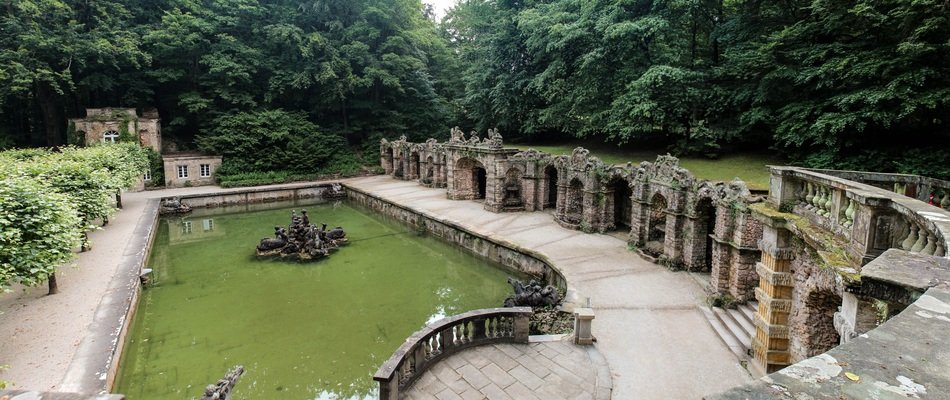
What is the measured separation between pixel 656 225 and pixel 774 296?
9.19m

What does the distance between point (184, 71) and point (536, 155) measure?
2681cm

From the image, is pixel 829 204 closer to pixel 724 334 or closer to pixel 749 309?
pixel 724 334

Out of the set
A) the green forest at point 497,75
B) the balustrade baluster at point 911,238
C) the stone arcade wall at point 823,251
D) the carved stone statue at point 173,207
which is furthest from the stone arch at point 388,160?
the balustrade baluster at point 911,238

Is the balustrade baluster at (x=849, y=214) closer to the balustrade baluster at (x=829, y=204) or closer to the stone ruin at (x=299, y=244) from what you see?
the balustrade baluster at (x=829, y=204)

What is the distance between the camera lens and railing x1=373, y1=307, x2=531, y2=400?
6.70 m

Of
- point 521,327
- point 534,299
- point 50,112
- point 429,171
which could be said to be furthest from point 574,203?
point 50,112

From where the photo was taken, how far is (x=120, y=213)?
827 inches

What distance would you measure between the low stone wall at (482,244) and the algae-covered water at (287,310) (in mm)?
491

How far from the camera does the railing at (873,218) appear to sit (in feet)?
12.5

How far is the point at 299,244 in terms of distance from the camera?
16.9 metres

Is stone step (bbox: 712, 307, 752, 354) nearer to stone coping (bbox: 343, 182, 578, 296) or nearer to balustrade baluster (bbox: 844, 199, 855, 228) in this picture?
stone coping (bbox: 343, 182, 578, 296)

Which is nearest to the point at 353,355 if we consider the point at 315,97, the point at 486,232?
the point at 486,232

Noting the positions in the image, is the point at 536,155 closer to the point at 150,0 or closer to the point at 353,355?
the point at 353,355

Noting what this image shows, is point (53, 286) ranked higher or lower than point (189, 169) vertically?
lower
